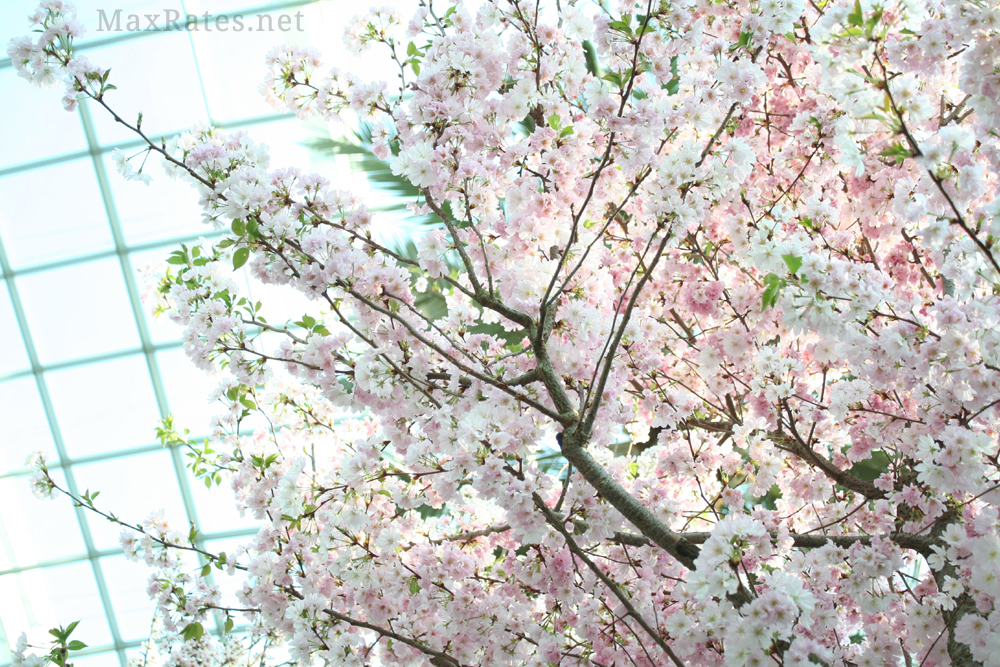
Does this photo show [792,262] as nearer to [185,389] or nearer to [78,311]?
[185,389]

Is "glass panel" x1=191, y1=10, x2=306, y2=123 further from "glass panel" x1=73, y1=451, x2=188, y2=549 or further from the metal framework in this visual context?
"glass panel" x1=73, y1=451, x2=188, y2=549

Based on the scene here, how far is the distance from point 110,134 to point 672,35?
440 centimetres

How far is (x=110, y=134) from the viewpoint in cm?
479

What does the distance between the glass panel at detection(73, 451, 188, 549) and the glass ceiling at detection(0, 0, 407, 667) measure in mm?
11

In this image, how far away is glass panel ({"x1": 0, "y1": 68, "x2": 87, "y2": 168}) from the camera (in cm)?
479

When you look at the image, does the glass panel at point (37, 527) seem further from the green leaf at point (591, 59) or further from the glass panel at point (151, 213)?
the green leaf at point (591, 59)

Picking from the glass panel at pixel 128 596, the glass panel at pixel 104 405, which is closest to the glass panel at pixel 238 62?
the glass panel at pixel 104 405

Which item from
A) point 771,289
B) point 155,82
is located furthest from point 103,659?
point 771,289

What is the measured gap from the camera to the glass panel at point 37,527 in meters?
Answer: 5.43

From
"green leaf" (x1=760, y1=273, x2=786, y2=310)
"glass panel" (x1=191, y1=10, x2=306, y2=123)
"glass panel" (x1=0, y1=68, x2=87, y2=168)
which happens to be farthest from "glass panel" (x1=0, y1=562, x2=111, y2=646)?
"green leaf" (x1=760, y1=273, x2=786, y2=310)

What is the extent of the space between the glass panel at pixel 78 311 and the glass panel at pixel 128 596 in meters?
1.68

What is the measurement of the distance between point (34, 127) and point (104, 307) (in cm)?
128

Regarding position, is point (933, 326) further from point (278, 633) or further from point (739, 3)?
point (278, 633)

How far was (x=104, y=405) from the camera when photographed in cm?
525
